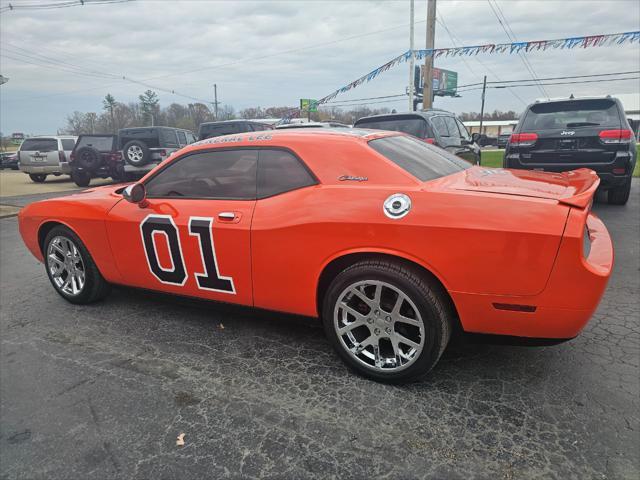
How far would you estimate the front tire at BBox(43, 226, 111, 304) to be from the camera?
12.5 ft

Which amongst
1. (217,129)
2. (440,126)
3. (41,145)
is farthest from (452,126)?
(41,145)

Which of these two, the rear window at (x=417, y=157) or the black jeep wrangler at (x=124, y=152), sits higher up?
the rear window at (x=417, y=157)

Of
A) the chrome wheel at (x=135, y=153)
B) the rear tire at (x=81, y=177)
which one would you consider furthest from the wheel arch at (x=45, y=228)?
the rear tire at (x=81, y=177)

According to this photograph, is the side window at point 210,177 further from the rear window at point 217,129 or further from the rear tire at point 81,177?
the rear tire at point 81,177

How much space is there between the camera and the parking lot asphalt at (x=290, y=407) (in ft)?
6.55

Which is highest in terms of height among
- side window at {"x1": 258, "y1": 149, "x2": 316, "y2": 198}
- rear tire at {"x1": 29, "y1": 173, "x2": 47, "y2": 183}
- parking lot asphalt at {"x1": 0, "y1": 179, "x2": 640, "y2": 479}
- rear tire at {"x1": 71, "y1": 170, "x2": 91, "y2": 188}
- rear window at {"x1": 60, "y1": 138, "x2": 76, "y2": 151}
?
side window at {"x1": 258, "y1": 149, "x2": 316, "y2": 198}

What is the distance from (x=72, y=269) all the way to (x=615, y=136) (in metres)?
7.03

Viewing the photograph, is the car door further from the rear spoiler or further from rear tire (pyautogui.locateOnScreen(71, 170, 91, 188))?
rear tire (pyautogui.locateOnScreen(71, 170, 91, 188))

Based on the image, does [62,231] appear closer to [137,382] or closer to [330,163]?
[137,382]

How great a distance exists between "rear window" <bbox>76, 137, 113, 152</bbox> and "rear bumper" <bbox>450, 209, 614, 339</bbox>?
1526cm

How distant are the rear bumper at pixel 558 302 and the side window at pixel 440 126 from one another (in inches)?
214

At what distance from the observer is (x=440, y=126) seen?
25.3ft

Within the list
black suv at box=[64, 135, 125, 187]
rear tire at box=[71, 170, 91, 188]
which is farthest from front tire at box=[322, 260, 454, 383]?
rear tire at box=[71, 170, 91, 188]

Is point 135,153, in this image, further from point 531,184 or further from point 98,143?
point 531,184
